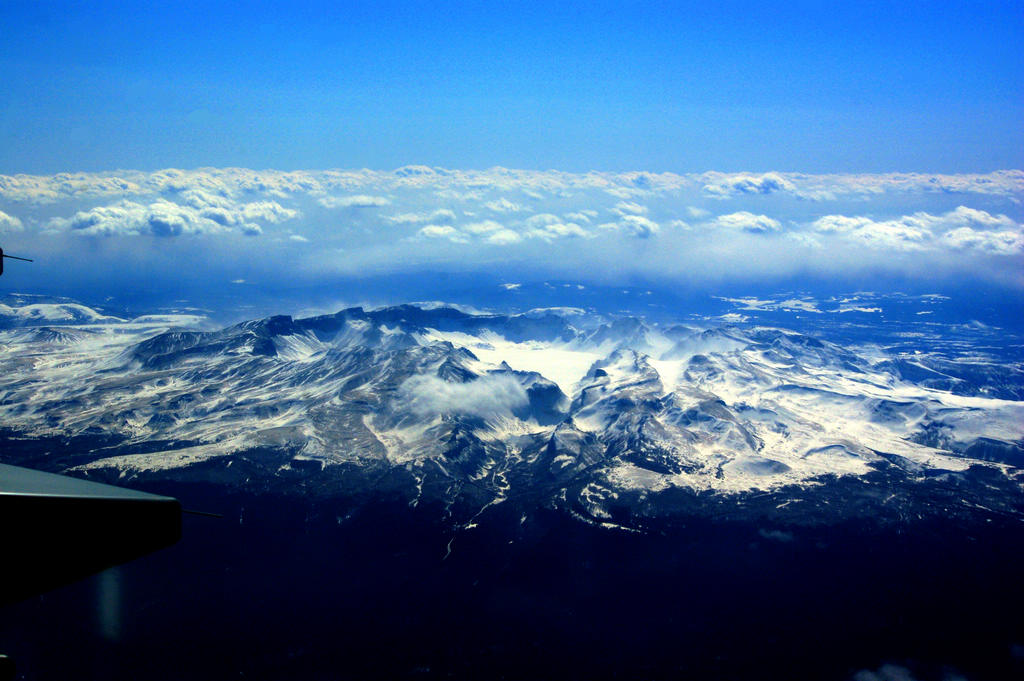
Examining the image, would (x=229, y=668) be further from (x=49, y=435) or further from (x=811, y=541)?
(x=49, y=435)

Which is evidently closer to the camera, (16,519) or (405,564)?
(16,519)

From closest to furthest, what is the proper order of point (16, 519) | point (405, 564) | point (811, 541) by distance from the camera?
1. point (16, 519)
2. point (405, 564)
3. point (811, 541)

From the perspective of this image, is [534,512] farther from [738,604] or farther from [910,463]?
[910,463]

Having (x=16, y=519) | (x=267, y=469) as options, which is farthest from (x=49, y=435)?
(x=16, y=519)

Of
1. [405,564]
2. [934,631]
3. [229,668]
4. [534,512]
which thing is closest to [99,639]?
[229,668]

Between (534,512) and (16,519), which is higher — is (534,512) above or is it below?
below

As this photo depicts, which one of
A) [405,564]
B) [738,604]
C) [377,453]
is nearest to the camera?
[738,604]
